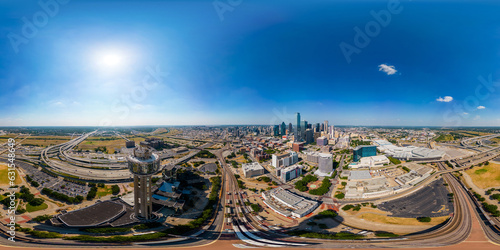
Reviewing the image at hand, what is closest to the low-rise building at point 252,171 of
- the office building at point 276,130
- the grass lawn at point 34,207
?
the grass lawn at point 34,207

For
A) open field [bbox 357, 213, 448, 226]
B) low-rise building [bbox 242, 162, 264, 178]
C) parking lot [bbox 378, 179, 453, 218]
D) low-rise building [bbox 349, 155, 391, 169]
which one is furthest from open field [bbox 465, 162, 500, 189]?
low-rise building [bbox 242, 162, 264, 178]

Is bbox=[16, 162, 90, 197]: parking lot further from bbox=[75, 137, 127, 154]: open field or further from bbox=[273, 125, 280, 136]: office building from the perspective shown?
bbox=[273, 125, 280, 136]: office building

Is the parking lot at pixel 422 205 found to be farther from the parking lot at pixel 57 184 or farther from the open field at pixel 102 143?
the open field at pixel 102 143

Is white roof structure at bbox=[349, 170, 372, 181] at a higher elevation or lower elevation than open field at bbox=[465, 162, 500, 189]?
lower

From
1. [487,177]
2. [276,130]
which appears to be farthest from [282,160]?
[276,130]

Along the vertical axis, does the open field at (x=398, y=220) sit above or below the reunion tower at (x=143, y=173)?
below

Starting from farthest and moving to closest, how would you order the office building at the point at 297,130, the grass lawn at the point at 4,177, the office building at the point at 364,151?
1. the office building at the point at 297,130
2. the office building at the point at 364,151
3. the grass lawn at the point at 4,177

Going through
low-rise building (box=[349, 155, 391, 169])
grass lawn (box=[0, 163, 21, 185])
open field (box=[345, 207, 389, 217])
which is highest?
grass lawn (box=[0, 163, 21, 185])
